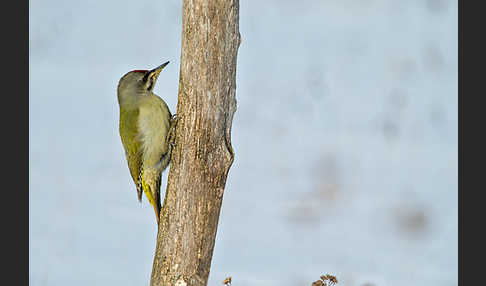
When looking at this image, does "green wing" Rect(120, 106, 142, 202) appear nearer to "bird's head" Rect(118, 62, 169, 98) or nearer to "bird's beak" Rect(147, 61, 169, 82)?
"bird's head" Rect(118, 62, 169, 98)

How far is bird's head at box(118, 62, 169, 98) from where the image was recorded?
3.40 m

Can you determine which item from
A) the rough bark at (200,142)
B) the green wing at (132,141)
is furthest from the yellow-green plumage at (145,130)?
the rough bark at (200,142)

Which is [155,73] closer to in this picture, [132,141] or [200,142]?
[132,141]

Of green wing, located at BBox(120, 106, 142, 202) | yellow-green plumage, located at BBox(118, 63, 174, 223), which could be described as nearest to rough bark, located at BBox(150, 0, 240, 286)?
yellow-green plumage, located at BBox(118, 63, 174, 223)

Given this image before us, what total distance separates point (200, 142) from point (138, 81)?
781 mm

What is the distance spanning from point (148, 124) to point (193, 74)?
55 centimetres

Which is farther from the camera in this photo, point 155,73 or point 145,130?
point 155,73

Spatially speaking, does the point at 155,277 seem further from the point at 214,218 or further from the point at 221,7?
the point at 221,7

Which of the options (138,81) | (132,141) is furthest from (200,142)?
(138,81)

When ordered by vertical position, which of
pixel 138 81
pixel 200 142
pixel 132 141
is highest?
pixel 138 81

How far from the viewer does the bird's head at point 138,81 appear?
340 centimetres

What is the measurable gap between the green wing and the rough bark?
0.40 meters

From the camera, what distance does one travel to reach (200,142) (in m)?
2.93

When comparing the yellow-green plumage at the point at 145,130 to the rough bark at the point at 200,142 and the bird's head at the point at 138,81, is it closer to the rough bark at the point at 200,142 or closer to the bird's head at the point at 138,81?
the bird's head at the point at 138,81
